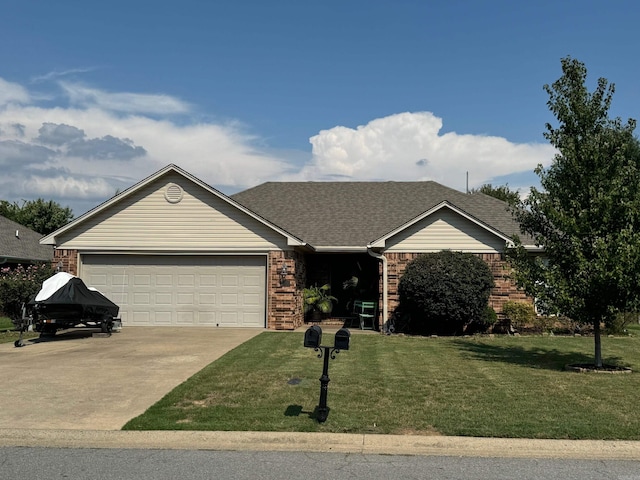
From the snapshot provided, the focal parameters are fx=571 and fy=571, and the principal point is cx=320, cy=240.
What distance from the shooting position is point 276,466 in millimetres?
5734

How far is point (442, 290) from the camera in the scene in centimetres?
1681

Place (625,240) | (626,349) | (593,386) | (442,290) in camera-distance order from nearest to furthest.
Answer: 1. (593,386)
2. (625,240)
3. (626,349)
4. (442,290)

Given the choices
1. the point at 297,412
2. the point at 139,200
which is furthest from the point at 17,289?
the point at 297,412

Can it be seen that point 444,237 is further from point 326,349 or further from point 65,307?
point 326,349

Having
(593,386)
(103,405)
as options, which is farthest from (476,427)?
(103,405)

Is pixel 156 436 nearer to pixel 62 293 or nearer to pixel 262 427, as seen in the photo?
pixel 262 427

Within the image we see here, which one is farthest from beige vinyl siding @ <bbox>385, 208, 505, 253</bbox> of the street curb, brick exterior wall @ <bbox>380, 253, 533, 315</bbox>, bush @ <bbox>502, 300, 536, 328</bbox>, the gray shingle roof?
the street curb

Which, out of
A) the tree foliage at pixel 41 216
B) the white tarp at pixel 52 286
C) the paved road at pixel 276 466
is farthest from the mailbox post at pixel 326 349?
the tree foliage at pixel 41 216

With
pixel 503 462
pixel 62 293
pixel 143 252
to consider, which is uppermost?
pixel 143 252

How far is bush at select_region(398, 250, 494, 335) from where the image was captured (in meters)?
16.8

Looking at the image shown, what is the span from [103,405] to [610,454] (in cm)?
637

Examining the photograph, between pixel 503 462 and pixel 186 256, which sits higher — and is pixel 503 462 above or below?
below

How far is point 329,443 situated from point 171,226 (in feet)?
44.0

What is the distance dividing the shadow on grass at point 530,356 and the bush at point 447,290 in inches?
81.9
